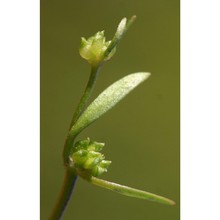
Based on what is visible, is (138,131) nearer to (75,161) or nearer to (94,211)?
(94,211)

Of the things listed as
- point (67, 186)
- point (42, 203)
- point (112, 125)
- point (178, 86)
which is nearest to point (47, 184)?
point (42, 203)

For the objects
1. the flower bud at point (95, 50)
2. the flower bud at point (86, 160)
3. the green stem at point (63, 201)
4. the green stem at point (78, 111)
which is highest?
the flower bud at point (95, 50)

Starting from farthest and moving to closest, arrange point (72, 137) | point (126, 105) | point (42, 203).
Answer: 1. point (126, 105)
2. point (42, 203)
3. point (72, 137)

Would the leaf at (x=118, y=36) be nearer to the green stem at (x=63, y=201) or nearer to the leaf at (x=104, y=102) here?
the leaf at (x=104, y=102)

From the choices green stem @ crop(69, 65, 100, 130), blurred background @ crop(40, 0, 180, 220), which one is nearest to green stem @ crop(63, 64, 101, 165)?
green stem @ crop(69, 65, 100, 130)

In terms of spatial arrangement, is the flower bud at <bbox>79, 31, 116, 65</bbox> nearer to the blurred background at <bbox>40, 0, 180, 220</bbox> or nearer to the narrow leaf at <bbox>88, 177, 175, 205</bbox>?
the narrow leaf at <bbox>88, 177, 175, 205</bbox>

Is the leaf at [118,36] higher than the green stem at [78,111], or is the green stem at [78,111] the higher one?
the leaf at [118,36]


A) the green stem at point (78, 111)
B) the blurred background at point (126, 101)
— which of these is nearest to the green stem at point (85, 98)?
the green stem at point (78, 111)
